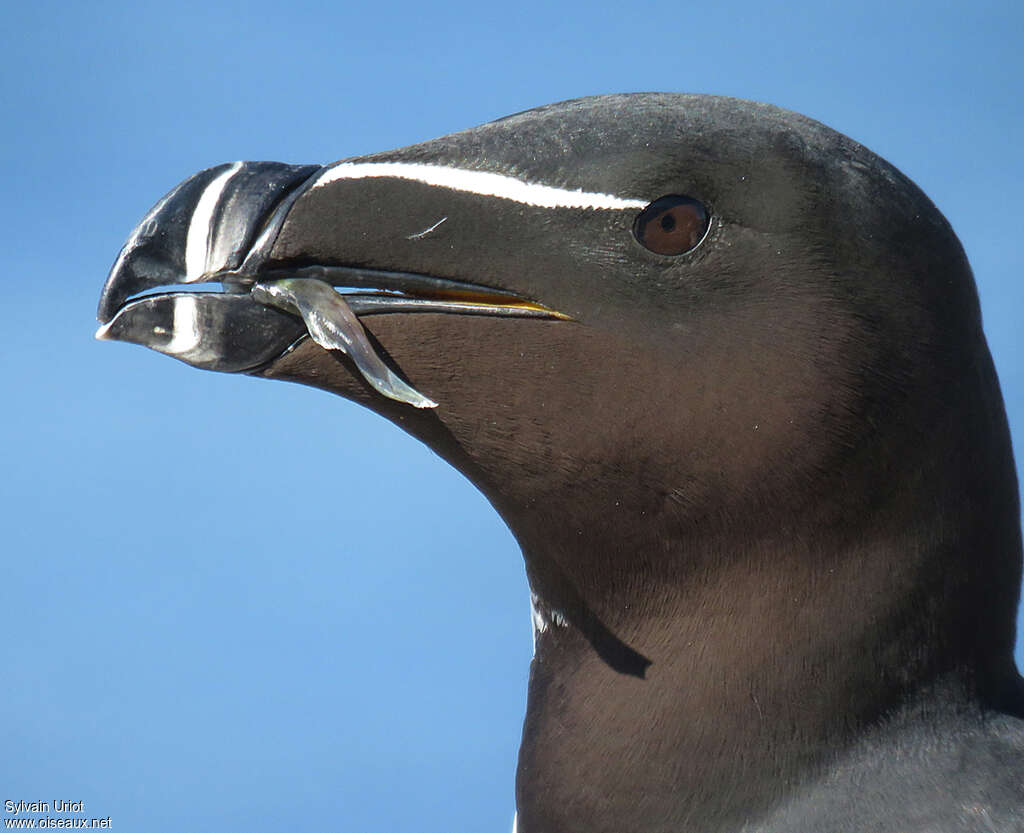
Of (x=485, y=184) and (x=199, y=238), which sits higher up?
(x=485, y=184)

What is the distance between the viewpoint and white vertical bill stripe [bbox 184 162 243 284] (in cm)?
260

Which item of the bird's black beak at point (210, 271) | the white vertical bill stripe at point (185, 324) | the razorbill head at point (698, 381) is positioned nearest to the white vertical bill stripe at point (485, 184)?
the razorbill head at point (698, 381)

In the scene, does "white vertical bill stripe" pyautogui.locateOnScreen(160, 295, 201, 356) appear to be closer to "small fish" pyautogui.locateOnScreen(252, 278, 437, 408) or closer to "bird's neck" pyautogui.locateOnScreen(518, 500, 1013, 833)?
"small fish" pyautogui.locateOnScreen(252, 278, 437, 408)

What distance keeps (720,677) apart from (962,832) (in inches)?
19.3

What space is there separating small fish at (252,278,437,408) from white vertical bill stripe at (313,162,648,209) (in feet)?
0.68

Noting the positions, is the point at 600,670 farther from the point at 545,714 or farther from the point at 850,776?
the point at 850,776

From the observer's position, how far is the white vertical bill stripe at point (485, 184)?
2.49m

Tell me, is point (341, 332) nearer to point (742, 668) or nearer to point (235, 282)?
point (235, 282)

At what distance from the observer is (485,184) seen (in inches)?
99.7

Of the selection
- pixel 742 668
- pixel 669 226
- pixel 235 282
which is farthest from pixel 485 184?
pixel 742 668

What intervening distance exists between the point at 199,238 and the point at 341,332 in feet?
1.10

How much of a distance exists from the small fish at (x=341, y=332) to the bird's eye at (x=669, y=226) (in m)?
0.49

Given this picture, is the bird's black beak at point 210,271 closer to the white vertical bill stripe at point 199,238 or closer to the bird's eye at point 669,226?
the white vertical bill stripe at point 199,238

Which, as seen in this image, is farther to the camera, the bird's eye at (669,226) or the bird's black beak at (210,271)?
the bird's black beak at (210,271)
